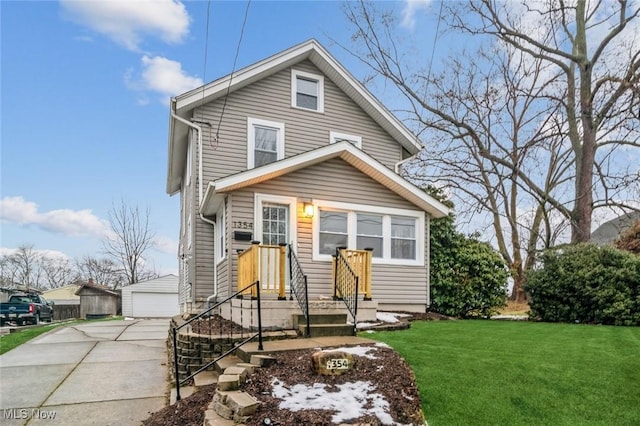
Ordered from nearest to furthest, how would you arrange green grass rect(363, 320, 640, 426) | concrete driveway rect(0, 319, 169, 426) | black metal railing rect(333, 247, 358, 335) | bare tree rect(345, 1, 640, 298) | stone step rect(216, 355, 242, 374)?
1. green grass rect(363, 320, 640, 426)
2. concrete driveway rect(0, 319, 169, 426)
3. stone step rect(216, 355, 242, 374)
4. black metal railing rect(333, 247, 358, 335)
5. bare tree rect(345, 1, 640, 298)

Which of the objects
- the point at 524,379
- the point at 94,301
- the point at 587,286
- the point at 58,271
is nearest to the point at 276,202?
the point at 524,379

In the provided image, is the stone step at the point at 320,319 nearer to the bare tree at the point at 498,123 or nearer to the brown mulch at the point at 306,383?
the brown mulch at the point at 306,383

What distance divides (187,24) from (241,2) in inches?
Result: 101

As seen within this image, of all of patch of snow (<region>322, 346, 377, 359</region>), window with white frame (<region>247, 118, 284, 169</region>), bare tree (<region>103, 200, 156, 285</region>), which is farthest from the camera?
bare tree (<region>103, 200, 156, 285</region>)

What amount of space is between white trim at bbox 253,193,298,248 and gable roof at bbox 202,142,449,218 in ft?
1.30

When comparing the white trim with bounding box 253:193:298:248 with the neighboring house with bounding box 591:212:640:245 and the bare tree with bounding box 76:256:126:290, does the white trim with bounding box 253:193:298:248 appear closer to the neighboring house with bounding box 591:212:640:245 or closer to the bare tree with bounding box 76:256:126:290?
the neighboring house with bounding box 591:212:640:245

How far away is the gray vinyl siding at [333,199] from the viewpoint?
894 centimetres

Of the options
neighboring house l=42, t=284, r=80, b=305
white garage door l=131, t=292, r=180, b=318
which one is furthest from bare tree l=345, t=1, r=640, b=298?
neighboring house l=42, t=284, r=80, b=305

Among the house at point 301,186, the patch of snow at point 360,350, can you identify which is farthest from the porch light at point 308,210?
the patch of snow at point 360,350

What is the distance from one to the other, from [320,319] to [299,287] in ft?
3.68

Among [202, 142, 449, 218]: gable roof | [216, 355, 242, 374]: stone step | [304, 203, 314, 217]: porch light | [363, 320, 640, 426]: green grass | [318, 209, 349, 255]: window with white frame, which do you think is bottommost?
[216, 355, 242, 374]: stone step

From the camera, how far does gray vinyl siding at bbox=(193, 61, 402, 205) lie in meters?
10.6

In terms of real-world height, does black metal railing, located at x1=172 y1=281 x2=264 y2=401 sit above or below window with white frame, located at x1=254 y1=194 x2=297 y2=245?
below

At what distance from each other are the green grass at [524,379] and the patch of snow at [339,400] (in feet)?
1.64
